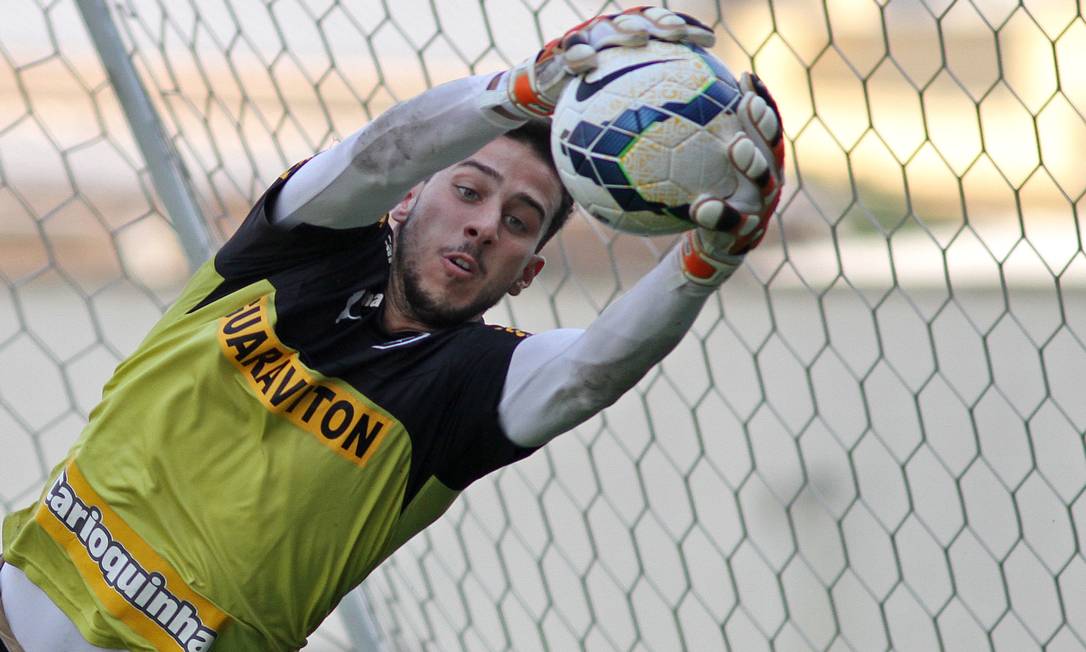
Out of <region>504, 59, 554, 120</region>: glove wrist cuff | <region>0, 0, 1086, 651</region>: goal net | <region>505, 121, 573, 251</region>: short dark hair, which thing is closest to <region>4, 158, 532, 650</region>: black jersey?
<region>505, 121, 573, 251</region>: short dark hair

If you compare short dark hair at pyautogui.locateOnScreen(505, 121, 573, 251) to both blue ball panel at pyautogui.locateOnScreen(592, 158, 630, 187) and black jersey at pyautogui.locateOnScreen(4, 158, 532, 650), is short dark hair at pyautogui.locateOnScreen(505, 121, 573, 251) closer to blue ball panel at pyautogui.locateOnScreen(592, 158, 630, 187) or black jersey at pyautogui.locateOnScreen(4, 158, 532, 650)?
black jersey at pyautogui.locateOnScreen(4, 158, 532, 650)

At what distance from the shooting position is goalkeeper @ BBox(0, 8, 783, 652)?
138cm

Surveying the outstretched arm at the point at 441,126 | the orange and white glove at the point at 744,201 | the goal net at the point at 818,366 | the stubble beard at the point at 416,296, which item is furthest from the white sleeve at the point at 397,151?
the goal net at the point at 818,366

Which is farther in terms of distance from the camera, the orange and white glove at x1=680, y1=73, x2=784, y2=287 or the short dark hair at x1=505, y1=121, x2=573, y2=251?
the short dark hair at x1=505, y1=121, x2=573, y2=251

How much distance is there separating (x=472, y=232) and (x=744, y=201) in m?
0.39

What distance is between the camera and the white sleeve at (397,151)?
1.24 metres

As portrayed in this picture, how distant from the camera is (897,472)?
172 inches

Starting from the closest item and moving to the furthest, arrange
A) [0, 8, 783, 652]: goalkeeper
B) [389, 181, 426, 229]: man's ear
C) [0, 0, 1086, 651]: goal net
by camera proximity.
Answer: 1. [0, 8, 783, 652]: goalkeeper
2. [389, 181, 426, 229]: man's ear
3. [0, 0, 1086, 651]: goal net

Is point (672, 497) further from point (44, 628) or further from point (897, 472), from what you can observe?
point (44, 628)

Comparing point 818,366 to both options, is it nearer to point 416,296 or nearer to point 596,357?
point 416,296

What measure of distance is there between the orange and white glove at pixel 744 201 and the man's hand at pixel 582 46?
0.25ft

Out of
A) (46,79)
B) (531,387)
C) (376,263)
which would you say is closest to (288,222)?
(376,263)

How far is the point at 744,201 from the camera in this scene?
1.12 metres

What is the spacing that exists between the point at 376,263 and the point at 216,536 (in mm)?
326
